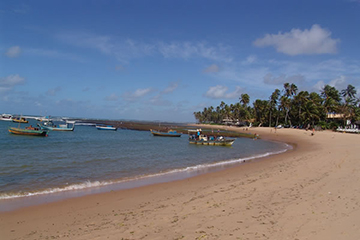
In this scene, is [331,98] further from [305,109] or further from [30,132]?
[30,132]

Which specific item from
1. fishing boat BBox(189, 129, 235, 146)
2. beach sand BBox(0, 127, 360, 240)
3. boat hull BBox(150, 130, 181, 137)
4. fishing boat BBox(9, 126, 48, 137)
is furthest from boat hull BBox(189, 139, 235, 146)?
fishing boat BBox(9, 126, 48, 137)

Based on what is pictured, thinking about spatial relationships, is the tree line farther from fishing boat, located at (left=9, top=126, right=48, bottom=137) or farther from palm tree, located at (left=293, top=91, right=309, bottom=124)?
fishing boat, located at (left=9, top=126, right=48, bottom=137)

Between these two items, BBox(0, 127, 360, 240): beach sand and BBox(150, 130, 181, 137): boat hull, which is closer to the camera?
BBox(0, 127, 360, 240): beach sand

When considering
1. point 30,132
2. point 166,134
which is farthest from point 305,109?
point 30,132

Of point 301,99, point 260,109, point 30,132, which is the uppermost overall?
point 301,99

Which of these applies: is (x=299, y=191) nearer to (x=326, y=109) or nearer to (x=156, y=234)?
(x=156, y=234)

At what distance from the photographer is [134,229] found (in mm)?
6305

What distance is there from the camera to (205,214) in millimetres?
7266

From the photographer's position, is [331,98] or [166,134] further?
[331,98]

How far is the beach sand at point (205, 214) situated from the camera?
234 inches

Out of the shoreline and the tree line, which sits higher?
the tree line

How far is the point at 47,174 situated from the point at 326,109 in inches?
3127

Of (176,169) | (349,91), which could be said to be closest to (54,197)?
(176,169)

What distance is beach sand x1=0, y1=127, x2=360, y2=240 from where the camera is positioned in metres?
5.94
